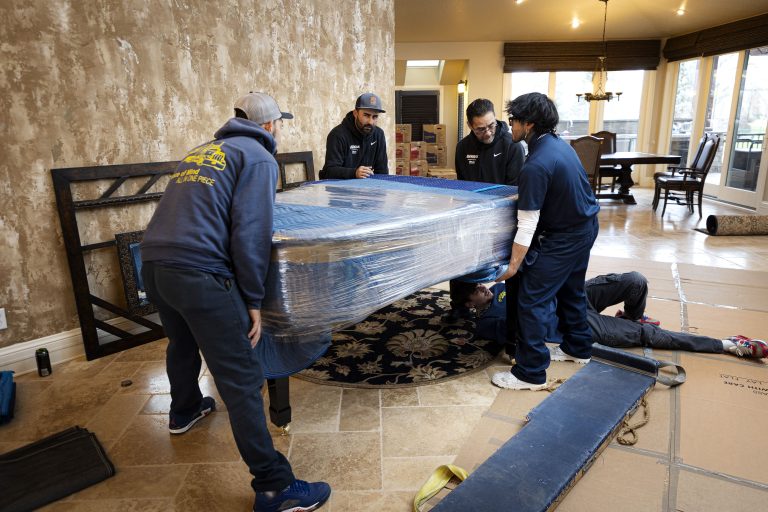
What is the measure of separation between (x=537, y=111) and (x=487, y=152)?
0.79 m

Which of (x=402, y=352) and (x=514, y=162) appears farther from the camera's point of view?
(x=514, y=162)

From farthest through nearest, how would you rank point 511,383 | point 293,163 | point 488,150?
1. point 293,163
2. point 488,150
3. point 511,383

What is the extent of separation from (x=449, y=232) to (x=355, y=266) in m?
0.47

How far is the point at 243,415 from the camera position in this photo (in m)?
1.49

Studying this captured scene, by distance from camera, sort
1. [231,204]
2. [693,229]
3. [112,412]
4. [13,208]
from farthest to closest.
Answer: [693,229] < [13,208] < [112,412] < [231,204]

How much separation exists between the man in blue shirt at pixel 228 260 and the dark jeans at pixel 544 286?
1249mm

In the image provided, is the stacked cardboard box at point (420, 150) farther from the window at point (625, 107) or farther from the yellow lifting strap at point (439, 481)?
the yellow lifting strap at point (439, 481)

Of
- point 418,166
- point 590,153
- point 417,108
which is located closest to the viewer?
point 590,153

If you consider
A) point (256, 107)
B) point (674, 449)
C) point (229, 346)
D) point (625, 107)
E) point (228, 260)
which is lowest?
point (674, 449)

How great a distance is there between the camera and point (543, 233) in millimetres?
2279

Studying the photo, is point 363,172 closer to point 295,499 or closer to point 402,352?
point 402,352

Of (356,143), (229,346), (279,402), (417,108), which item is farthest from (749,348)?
(417,108)

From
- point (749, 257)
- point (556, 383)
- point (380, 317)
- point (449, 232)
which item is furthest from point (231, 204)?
point (749, 257)

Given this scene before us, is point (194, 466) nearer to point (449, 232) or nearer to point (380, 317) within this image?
point (449, 232)
